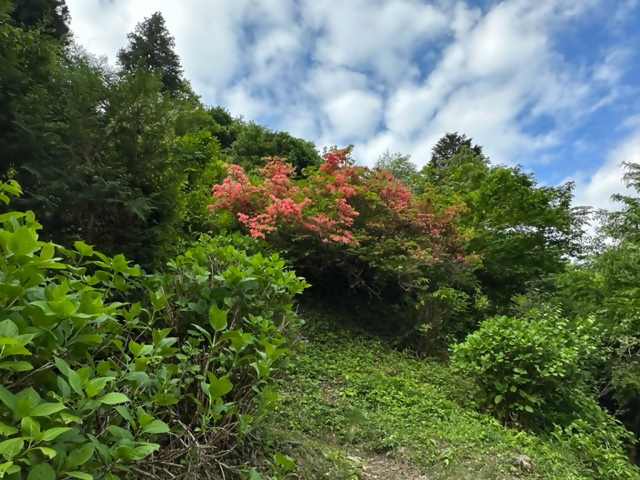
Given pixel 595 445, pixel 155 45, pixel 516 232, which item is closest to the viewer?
pixel 595 445

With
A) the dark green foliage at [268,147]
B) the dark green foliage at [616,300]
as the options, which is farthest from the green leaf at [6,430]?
the dark green foliage at [268,147]

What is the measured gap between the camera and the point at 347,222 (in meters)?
5.97

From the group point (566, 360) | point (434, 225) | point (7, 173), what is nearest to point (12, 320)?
point (7, 173)

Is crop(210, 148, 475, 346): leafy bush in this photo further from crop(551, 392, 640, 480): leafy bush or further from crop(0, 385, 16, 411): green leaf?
crop(0, 385, 16, 411): green leaf

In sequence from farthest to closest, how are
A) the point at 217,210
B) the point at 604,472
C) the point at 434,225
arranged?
the point at 434,225, the point at 217,210, the point at 604,472

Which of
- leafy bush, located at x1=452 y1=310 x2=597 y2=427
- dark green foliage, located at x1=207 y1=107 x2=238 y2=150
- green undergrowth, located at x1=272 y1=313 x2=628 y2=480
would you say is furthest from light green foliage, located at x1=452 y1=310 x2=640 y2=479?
dark green foliage, located at x1=207 y1=107 x2=238 y2=150

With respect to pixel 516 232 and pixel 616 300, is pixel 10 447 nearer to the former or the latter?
pixel 616 300

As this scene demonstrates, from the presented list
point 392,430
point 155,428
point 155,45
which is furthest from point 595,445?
point 155,45

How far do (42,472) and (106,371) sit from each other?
29 centimetres

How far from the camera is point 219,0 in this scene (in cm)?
528

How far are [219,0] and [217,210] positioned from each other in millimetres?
2795

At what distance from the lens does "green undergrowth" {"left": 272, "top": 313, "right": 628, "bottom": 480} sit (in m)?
2.69

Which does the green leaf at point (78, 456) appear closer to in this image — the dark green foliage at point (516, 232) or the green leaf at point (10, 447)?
the green leaf at point (10, 447)

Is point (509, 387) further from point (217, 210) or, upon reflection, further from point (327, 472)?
point (217, 210)
